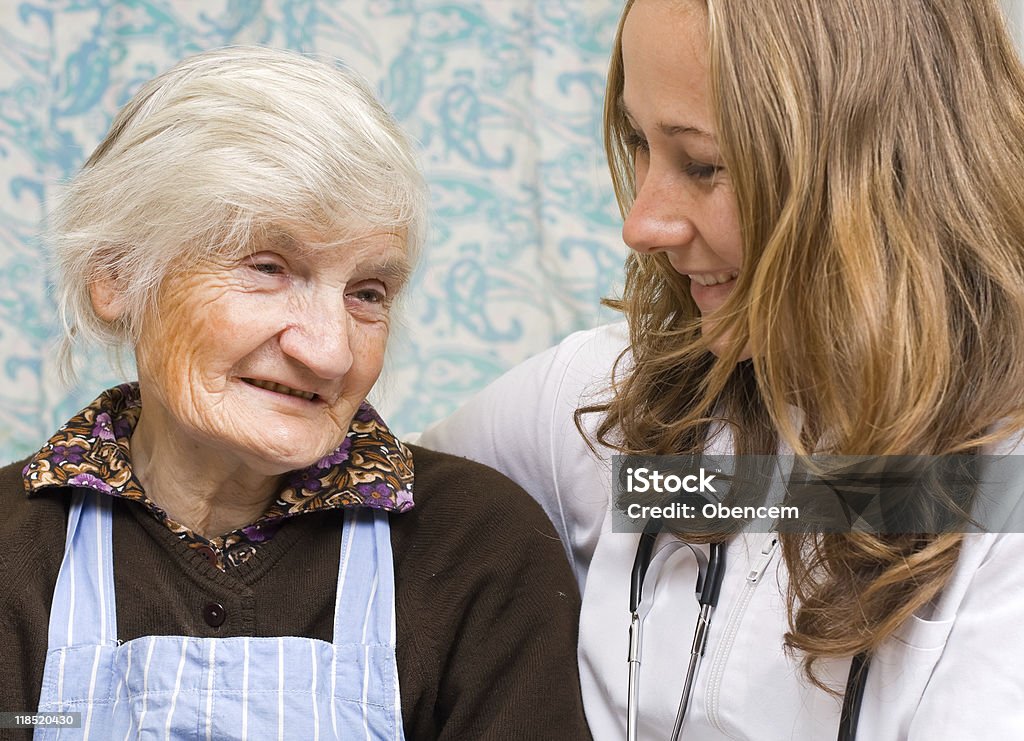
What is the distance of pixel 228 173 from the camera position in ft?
4.21

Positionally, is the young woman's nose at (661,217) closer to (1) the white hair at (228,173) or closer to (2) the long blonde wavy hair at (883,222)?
(2) the long blonde wavy hair at (883,222)

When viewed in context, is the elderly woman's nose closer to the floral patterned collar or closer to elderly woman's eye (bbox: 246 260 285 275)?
elderly woman's eye (bbox: 246 260 285 275)

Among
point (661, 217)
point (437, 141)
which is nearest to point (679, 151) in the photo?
point (661, 217)

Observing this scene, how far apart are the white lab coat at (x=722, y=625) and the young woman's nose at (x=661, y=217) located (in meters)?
0.31

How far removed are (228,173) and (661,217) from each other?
1.65 ft

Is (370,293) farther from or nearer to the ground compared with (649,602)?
farther from the ground

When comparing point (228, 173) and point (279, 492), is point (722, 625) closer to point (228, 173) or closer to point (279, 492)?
point (279, 492)

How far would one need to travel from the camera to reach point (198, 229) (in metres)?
1.31

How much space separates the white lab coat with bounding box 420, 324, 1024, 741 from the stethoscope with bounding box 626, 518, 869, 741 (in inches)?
0.7

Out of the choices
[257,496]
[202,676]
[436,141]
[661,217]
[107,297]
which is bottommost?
[202,676]

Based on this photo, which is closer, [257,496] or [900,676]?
[900,676]

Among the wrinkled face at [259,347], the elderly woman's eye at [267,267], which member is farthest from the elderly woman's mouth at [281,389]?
the elderly woman's eye at [267,267]

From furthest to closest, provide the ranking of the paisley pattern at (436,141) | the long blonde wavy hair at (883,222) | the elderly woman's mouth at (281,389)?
the paisley pattern at (436,141)
the elderly woman's mouth at (281,389)
the long blonde wavy hair at (883,222)

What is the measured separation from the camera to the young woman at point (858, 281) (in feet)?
3.60
